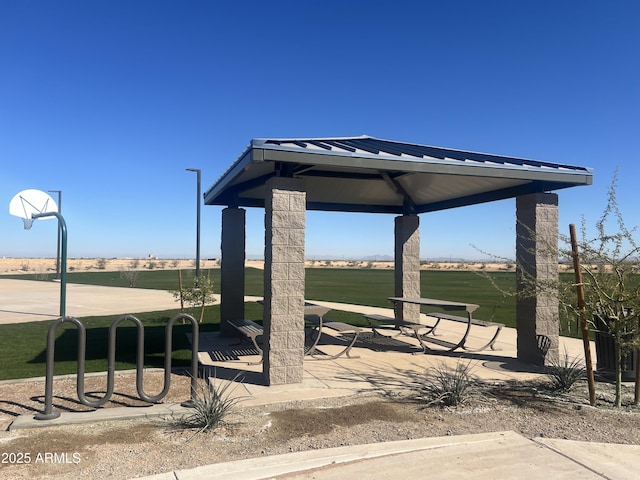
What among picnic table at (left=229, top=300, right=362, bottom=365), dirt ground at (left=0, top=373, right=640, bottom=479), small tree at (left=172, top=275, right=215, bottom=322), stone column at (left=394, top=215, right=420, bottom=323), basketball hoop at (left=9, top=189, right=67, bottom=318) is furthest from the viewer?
small tree at (left=172, top=275, right=215, bottom=322)

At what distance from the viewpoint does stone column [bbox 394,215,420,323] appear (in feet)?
39.8

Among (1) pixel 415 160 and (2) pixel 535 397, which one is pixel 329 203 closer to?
(1) pixel 415 160

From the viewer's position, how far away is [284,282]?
6.69 m

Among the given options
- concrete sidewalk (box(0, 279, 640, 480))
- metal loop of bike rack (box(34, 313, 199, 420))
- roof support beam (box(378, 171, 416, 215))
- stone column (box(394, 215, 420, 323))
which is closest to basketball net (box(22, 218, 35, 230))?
concrete sidewalk (box(0, 279, 640, 480))

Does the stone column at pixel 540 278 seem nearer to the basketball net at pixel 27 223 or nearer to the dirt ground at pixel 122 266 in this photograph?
the basketball net at pixel 27 223

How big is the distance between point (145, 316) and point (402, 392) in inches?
438

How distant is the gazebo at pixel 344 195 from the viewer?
21.7 ft

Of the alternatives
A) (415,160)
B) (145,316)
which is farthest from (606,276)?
(145,316)

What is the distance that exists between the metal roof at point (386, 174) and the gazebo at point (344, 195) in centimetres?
2

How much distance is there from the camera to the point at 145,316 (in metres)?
15.0

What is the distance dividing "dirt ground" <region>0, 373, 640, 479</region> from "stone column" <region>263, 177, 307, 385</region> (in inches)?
37.1

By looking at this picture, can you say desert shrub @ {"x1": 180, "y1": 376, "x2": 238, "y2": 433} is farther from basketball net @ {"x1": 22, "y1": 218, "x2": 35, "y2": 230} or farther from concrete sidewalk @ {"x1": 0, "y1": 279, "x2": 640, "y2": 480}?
basketball net @ {"x1": 22, "y1": 218, "x2": 35, "y2": 230}

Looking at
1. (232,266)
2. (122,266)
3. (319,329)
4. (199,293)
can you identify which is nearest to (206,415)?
(319,329)

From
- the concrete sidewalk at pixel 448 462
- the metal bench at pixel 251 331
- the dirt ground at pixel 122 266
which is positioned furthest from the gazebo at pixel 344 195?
the dirt ground at pixel 122 266
